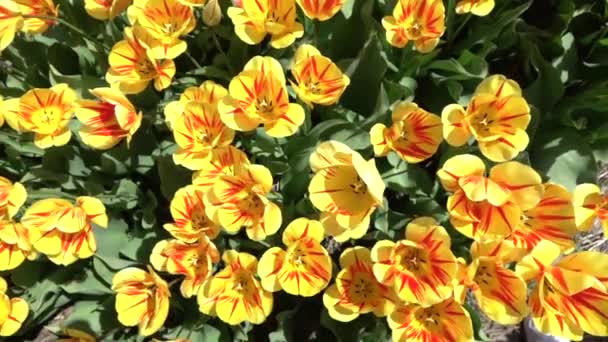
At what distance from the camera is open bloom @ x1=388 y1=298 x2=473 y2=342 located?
163 centimetres

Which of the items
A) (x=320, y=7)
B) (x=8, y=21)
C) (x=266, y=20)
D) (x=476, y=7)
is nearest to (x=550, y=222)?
(x=476, y=7)

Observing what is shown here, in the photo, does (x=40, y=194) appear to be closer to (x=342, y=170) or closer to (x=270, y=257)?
(x=270, y=257)

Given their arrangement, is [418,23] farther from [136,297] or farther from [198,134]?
[136,297]

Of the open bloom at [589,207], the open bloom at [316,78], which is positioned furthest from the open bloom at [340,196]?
the open bloom at [589,207]

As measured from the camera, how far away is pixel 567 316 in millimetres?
1521

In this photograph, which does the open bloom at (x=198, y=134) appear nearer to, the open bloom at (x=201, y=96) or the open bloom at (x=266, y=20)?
the open bloom at (x=201, y=96)

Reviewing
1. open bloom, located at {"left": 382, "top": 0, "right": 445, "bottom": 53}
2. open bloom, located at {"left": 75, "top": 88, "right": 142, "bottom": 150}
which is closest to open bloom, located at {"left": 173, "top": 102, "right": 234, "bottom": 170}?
open bloom, located at {"left": 75, "top": 88, "right": 142, "bottom": 150}

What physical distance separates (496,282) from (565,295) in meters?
0.13

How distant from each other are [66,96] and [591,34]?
135cm

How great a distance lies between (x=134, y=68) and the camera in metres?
1.90

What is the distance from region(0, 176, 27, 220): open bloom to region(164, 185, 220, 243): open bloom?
33cm

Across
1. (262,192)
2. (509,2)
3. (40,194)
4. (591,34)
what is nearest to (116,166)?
(40,194)

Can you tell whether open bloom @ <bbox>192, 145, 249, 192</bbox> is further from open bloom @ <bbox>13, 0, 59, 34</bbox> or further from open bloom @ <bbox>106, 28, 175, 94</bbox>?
open bloom @ <bbox>13, 0, 59, 34</bbox>

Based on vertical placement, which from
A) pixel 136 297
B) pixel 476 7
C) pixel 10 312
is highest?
pixel 476 7
